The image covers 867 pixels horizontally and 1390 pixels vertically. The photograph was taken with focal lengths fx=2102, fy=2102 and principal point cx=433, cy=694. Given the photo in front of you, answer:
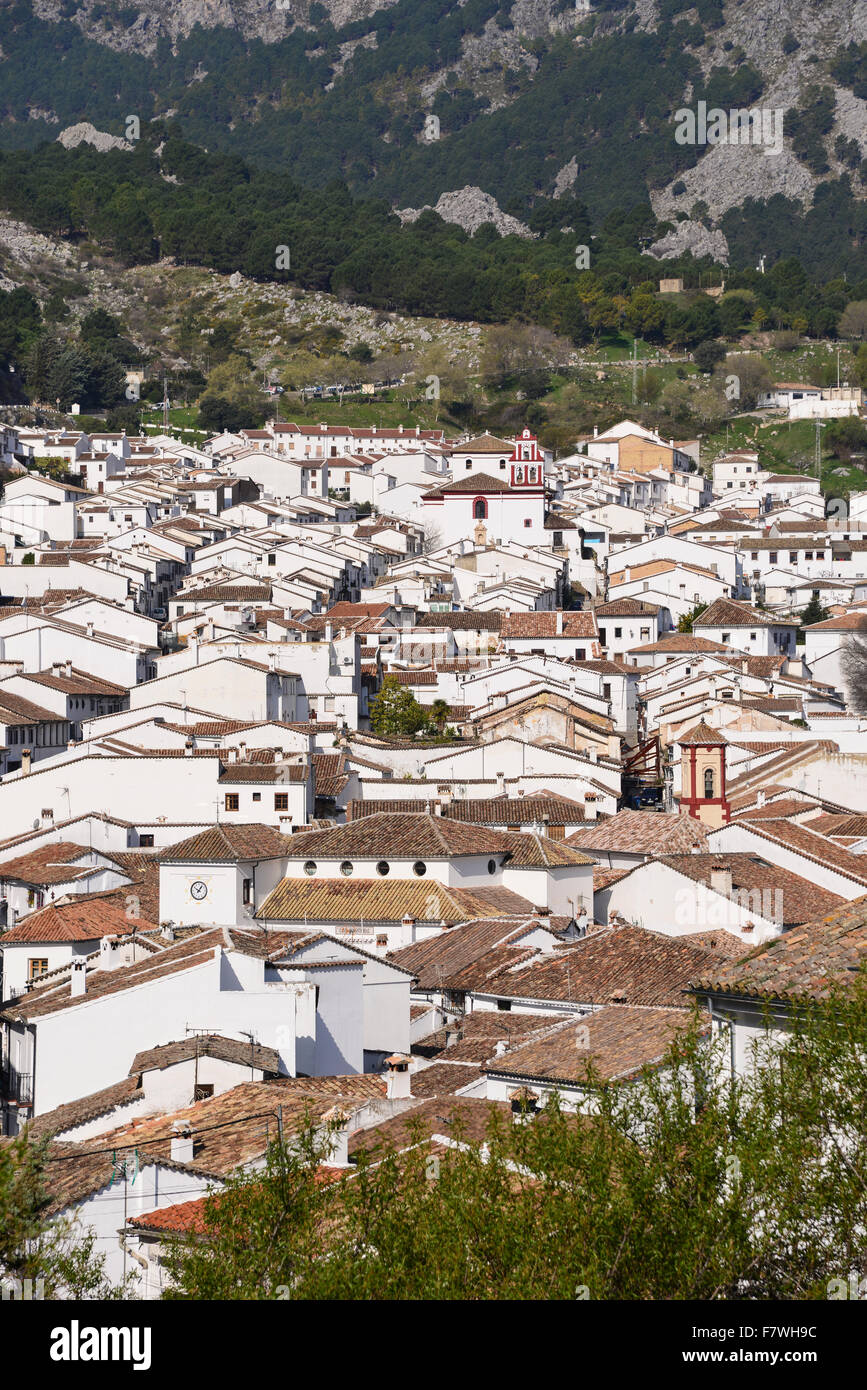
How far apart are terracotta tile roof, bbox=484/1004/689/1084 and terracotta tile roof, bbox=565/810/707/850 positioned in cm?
1601

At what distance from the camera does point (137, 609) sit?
237 ft

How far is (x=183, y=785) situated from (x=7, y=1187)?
3104cm

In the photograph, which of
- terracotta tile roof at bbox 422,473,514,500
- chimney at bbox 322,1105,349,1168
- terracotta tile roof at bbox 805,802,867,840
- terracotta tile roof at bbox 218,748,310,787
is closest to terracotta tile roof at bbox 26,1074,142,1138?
chimney at bbox 322,1105,349,1168

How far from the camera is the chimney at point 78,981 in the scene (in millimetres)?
26391

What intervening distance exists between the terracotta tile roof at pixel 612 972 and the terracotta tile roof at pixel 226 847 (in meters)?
7.69

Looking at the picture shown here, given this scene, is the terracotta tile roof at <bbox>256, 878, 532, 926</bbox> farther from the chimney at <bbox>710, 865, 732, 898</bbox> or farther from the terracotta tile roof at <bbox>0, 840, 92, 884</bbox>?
the terracotta tile roof at <bbox>0, 840, 92, 884</bbox>

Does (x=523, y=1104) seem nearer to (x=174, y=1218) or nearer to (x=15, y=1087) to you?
(x=174, y=1218)

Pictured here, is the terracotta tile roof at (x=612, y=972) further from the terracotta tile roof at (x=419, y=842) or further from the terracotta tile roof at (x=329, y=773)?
the terracotta tile roof at (x=329, y=773)

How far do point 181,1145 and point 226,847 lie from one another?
55.5 ft

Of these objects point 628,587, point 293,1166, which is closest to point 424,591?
point 628,587

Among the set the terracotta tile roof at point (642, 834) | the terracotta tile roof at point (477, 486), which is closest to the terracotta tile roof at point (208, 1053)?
the terracotta tile roof at point (642, 834)

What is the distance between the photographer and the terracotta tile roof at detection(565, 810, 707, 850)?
127ft

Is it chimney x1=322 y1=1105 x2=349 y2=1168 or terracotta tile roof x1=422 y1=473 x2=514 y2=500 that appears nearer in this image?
chimney x1=322 y1=1105 x2=349 y2=1168

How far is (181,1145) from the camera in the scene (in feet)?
59.5
